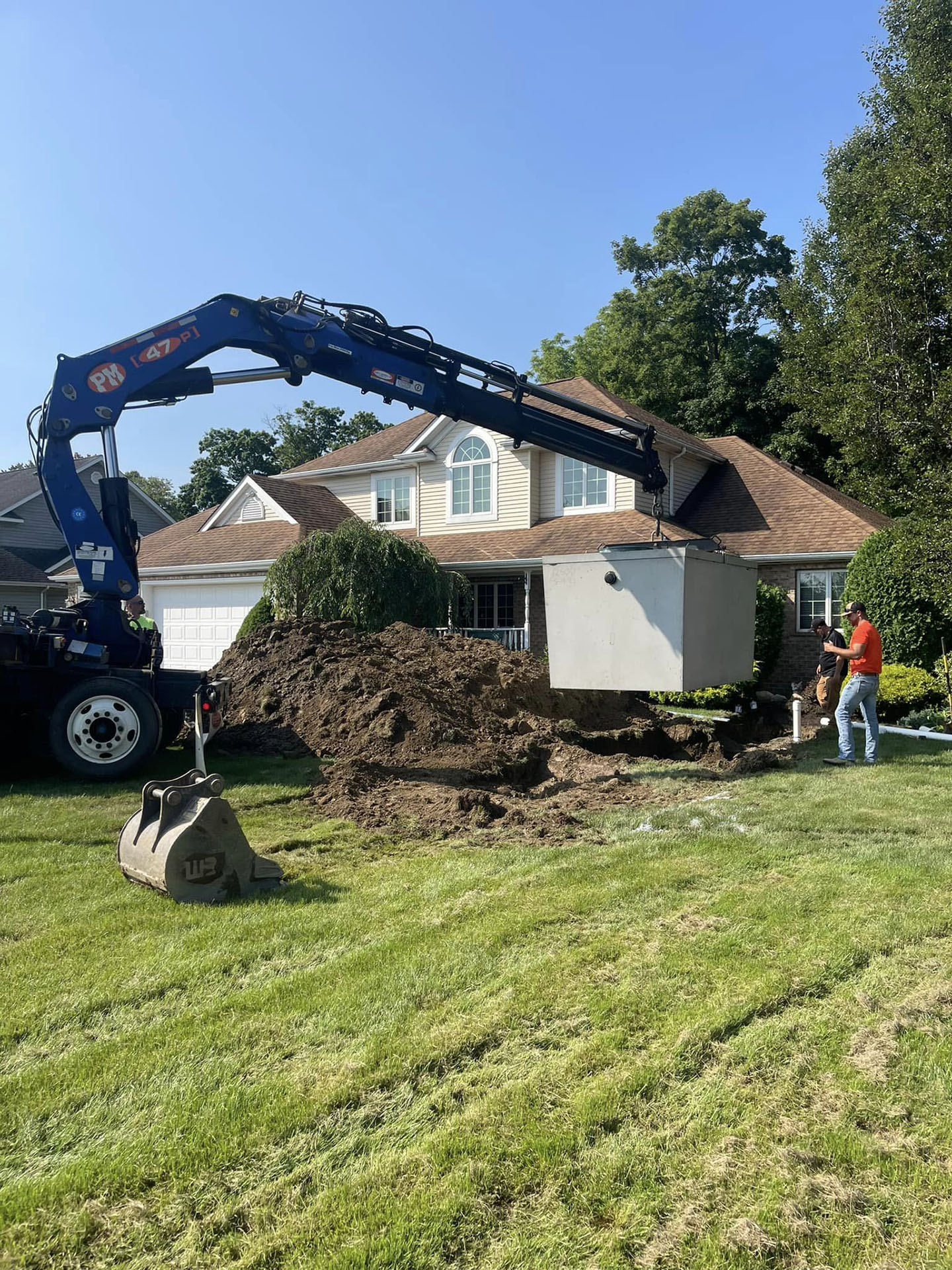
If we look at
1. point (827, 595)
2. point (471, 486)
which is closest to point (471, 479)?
point (471, 486)

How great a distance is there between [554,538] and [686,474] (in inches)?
180

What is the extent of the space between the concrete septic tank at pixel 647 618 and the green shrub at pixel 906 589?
6907 millimetres

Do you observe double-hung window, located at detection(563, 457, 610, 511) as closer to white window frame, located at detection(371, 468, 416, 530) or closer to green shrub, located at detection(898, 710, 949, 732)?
white window frame, located at detection(371, 468, 416, 530)

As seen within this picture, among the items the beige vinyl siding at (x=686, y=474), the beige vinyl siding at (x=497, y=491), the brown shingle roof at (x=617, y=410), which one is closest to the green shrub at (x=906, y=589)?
the beige vinyl siding at (x=686, y=474)

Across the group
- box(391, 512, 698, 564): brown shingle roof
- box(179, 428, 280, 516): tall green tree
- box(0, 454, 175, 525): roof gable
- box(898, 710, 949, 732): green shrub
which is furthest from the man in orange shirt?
box(179, 428, 280, 516): tall green tree

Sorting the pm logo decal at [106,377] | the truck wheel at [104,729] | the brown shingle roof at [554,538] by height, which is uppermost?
the pm logo decal at [106,377]

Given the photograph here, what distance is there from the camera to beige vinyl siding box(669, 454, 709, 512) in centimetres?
2262

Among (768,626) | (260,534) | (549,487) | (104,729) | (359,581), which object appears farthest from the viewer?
(260,534)

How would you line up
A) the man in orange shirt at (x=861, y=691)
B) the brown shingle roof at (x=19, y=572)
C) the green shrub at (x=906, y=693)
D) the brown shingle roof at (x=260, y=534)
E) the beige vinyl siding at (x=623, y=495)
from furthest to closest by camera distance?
the brown shingle roof at (x=19, y=572) → the brown shingle roof at (x=260, y=534) → the beige vinyl siding at (x=623, y=495) → the green shrub at (x=906, y=693) → the man in orange shirt at (x=861, y=691)

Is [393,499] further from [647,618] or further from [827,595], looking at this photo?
[647,618]

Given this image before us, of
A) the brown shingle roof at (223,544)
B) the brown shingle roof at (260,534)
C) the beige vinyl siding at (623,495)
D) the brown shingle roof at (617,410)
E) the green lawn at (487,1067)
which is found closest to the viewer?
the green lawn at (487,1067)

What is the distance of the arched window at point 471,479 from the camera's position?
23.2 metres

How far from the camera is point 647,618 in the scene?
28.9ft

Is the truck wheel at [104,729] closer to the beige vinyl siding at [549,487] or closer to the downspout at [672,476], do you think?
the beige vinyl siding at [549,487]
